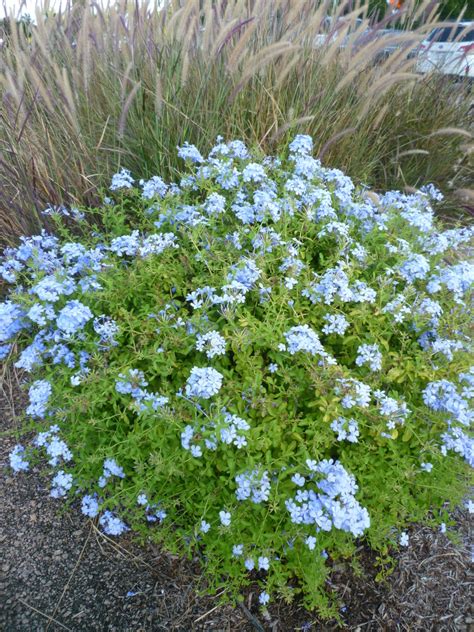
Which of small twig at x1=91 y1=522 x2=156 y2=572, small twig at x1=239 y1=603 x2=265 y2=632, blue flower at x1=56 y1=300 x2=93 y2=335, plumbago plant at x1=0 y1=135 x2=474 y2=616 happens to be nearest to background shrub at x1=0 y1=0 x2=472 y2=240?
plumbago plant at x1=0 y1=135 x2=474 y2=616

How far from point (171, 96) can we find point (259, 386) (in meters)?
2.42

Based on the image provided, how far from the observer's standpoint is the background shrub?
133 inches

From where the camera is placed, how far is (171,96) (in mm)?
3520

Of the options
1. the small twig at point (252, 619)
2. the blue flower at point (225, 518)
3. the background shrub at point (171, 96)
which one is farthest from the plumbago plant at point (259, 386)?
the background shrub at point (171, 96)

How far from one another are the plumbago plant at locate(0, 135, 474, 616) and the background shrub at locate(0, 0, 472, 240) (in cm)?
105

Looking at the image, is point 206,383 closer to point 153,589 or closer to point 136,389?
point 136,389

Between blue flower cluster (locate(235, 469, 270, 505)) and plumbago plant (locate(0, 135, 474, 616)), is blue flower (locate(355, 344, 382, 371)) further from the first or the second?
blue flower cluster (locate(235, 469, 270, 505))

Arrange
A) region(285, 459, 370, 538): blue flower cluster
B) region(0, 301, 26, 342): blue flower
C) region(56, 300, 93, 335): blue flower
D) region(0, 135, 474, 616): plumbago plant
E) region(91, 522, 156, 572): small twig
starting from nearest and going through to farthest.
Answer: region(285, 459, 370, 538): blue flower cluster < region(0, 135, 474, 616): plumbago plant < region(56, 300, 93, 335): blue flower < region(0, 301, 26, 342): blue flower < region(91, 522, 156, 572): small twig

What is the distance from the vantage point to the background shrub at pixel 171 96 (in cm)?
337

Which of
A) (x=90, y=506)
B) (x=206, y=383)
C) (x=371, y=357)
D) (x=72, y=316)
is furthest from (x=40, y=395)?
(x=371, y=357)

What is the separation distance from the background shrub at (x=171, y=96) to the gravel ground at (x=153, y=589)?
2.00 meters

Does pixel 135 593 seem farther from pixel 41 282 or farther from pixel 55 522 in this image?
pixel 41 282

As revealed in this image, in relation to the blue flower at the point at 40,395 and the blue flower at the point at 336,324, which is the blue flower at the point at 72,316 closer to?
the blue flower at the point at 40,395

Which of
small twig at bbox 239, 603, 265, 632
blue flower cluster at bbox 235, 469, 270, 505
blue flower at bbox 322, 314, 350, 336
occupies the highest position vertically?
blue flower at bbox 322, 314, 350, 336
